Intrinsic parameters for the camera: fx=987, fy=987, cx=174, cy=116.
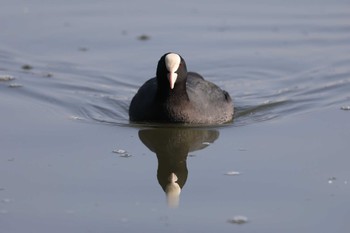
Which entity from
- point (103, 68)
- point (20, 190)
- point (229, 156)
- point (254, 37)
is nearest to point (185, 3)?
point (254, 37)

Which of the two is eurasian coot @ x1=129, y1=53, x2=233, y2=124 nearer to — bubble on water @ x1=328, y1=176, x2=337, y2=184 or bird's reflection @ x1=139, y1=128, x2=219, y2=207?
bird's reflection @ x1=139, y1=128, x2=219, y2=207

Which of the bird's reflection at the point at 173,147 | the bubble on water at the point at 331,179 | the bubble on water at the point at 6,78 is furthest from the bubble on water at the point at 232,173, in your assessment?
the bubble on water at the point at 6,78

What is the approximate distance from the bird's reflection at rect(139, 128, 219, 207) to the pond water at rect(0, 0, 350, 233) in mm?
18

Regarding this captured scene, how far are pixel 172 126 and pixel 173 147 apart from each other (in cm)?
56

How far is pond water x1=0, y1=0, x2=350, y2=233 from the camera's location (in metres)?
6.59

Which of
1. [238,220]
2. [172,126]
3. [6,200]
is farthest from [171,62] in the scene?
[238,220]

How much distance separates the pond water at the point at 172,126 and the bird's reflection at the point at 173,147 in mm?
18

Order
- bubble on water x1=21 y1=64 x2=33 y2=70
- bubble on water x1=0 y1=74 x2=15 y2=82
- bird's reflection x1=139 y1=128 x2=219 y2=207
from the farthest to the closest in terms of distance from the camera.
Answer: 1. bubble on water x1=21 y1=64 x2=33 y2=70
2. bubble on water x1=0 y1=74 x2=15 y2=82
3. bird's reflection x1=139 y1=128 x2=219 y2=207

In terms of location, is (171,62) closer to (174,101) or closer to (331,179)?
(174,101)

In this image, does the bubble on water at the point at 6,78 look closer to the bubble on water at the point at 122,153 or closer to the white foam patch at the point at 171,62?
the white foam patch at the point at 171,62

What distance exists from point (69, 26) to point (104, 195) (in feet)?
19.5

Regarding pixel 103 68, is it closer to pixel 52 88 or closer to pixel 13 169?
pixel 52 88

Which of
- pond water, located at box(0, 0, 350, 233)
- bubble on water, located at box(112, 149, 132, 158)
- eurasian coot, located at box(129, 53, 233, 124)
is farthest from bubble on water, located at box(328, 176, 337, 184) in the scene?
eurasian coot, located at box(129, 53, 233, 124)

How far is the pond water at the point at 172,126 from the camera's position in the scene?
21.6 feet
